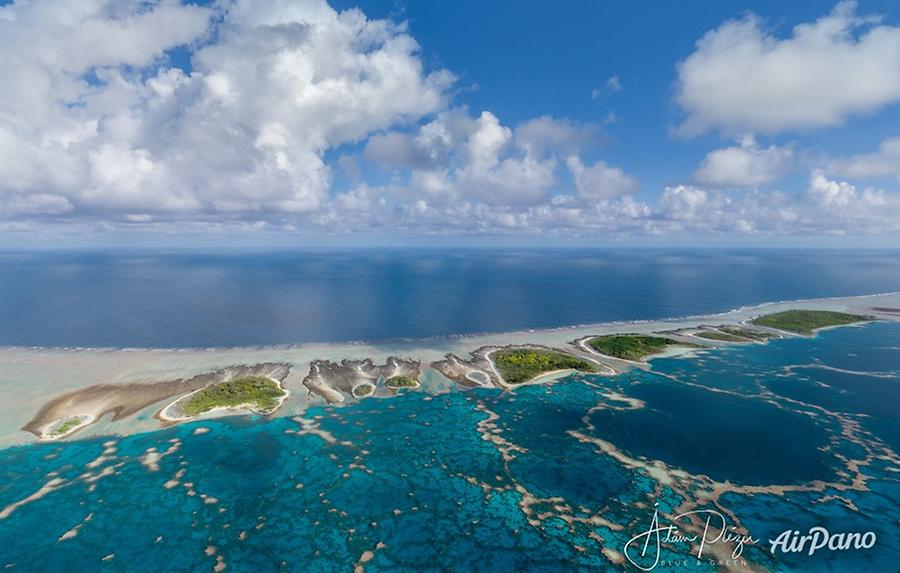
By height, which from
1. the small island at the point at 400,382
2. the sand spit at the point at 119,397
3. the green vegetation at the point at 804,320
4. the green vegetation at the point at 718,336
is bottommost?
the sand spit at the point at 119,397

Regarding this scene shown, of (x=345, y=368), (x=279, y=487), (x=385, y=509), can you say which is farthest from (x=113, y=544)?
(x=345, y=368)

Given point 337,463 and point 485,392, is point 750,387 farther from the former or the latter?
point 337,463

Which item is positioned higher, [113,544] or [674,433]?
[674,433]

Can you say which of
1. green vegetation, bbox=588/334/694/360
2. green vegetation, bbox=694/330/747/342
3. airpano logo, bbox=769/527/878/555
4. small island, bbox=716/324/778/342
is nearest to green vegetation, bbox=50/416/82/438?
airpano logo, bbox=769/527/878/555

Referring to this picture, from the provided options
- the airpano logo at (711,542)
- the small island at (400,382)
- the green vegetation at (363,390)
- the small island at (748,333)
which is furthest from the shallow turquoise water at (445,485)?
the small island at (748,333)

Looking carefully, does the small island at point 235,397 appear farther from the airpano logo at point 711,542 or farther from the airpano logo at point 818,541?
the airpano logo at point 818,541
